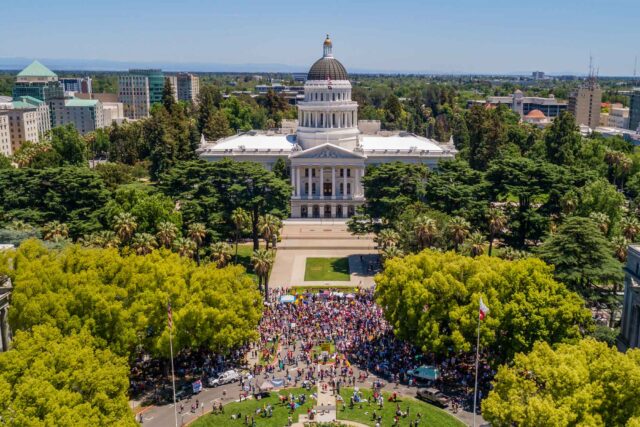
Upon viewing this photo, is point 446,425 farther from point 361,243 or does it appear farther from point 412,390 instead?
point 361,243

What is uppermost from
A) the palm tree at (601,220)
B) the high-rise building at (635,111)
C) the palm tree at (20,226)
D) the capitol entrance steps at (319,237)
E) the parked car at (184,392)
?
the high-rise building at (635,111)

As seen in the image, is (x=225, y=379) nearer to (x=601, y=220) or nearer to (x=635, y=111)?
(x=601, y=220)

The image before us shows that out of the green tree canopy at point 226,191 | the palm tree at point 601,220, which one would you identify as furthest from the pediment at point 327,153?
the palm tree at point 601,220

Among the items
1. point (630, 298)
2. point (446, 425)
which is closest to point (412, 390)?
point (446, 425)

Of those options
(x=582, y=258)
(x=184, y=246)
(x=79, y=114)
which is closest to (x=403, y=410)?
(x=582, y=258)

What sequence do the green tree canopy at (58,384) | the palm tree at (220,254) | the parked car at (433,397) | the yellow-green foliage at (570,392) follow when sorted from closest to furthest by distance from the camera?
the green tree canopy at (58,384) → the yellow-green foliage at (570,392) → the parked car at (433,397) → the palm tree at (220,254)

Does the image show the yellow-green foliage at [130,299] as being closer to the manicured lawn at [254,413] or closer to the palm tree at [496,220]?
the manicured lawn at [254,413]
